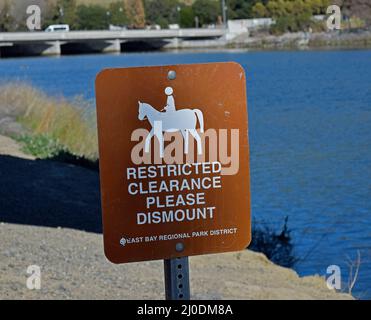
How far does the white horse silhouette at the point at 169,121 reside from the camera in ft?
11.3

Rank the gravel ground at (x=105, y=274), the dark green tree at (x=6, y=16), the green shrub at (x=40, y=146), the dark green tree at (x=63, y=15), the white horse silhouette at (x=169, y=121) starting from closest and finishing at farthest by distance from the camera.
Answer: the white horse silhouette at (x=169, y=121), the gravel ground at (x=105, y=274), the green shrub at (x=40, y=146), the dark green tree at (x=6, y=16), the dark green tree at (x=63, y=15)

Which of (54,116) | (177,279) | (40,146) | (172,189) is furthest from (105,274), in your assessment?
(54,116)

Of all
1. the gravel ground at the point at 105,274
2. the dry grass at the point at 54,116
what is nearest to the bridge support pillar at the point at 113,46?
the dry grass at the point at 54,116

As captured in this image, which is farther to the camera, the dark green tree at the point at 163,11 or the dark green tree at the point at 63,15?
the dark green tree at the point at 163,11

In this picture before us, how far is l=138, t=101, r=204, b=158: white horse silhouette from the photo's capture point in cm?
346

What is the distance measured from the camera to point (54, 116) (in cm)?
2123

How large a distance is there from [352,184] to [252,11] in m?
17.8

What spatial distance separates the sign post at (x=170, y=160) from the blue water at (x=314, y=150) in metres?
5.77

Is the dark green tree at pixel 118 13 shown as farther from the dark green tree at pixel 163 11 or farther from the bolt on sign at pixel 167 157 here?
the bolt on sign at pixel 167 157

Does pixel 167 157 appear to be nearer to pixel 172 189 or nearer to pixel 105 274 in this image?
pixel 172 189

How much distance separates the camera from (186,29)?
37281 mm
